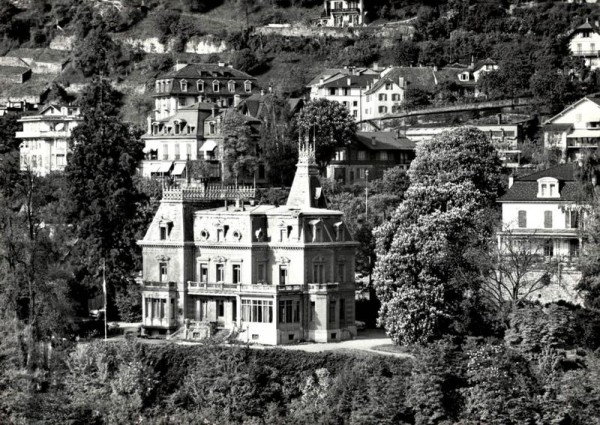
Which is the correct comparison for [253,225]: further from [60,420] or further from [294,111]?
→ [294,111]

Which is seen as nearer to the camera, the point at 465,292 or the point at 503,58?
the point at 465,292

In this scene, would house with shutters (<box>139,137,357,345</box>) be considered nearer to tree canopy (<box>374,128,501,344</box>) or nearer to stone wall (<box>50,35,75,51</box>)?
tree canopy (<box>374,128,501,344</box>)

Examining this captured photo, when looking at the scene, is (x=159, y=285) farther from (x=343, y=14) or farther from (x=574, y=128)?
(x=343, y=14)

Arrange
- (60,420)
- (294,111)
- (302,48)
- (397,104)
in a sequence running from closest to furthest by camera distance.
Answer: (60,420) → (294,111) → (397,104) → (302,48)

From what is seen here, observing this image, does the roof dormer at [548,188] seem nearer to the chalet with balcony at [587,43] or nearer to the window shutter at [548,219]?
the window shutter at [548,219]

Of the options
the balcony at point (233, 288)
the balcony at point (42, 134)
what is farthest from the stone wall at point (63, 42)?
the balcony at point (233, 288)

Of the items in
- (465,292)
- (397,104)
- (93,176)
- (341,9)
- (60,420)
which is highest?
(341,9)

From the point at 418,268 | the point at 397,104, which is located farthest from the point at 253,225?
the point at 397,104
